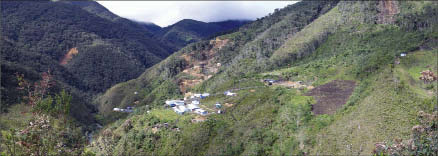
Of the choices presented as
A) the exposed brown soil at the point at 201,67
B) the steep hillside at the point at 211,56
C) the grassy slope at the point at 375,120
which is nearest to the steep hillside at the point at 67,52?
the steep hillside at the point at 211,56

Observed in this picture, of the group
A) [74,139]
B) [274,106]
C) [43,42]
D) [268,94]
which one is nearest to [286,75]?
[268,94]

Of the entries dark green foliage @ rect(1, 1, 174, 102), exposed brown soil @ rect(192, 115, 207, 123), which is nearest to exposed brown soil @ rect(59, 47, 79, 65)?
dark green foliage @ rect(1, 1, 174, 102)

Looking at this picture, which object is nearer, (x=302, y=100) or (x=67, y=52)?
(x=302, y=100)

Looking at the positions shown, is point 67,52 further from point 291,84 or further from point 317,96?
point 317,96

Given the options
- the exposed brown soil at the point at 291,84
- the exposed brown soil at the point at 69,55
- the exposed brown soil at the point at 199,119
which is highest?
the exposed brown soil at the point at 69,55

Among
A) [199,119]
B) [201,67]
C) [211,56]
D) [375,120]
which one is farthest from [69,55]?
[375,120]

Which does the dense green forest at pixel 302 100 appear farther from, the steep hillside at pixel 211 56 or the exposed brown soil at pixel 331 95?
the steep hillside at pixel 211 56

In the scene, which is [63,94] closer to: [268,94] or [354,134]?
[354,134]
